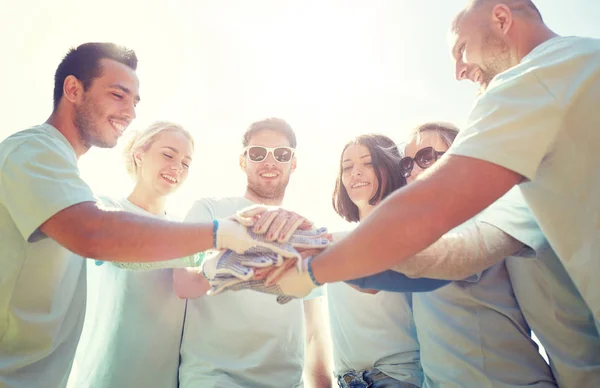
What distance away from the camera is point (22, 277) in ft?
10.2

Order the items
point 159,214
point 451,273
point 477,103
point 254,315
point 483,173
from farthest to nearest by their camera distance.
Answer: point 159,214
point 254,315
point 451,273
point 477,103
point 483,173

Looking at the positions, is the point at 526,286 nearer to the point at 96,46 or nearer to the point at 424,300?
the point at 424,300

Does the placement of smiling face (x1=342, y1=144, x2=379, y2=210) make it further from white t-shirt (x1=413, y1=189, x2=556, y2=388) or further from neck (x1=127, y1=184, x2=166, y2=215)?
neck (x1=127, y1=184, x2=166, y2=215)

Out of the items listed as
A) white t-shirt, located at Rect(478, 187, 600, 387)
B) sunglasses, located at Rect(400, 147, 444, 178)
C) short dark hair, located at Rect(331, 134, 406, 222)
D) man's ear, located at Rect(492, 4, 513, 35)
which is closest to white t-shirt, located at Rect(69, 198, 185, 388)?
short dark hair, located at Rect(331, 134, 406, 222)

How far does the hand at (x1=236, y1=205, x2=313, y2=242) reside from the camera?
3.02m

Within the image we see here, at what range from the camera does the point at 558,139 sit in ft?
8.01

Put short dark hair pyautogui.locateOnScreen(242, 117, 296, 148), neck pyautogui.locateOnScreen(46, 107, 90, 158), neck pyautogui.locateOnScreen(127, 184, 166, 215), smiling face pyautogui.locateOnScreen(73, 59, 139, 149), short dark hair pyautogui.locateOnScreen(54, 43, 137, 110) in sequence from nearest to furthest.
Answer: neck pyautogui.locateOnScreen(46, 107, 90, 158) → smiling face pyautogui.locateOnScreen(73, 59, 139, 149) → short dark hair pyautogui.locateOnScreen(54, 43, 137, 110) → neck pyautogui.locateOnScreen(127, 184, 166, 215) → short dark hair pyautogui.locateOnScreen(242, 117, 296, 148)

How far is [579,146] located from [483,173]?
691mm

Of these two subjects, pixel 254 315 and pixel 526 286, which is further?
pixel 254 315

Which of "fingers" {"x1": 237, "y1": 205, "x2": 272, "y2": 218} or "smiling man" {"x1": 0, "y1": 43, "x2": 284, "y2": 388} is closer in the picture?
"smiling man" {"x1": 0, "y1": 43, "x2": 284, "y2": 388}

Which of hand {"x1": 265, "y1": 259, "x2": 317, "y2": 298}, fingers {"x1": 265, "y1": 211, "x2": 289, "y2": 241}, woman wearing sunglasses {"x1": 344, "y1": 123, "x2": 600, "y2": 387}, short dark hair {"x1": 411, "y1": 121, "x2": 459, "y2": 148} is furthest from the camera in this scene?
short dark hair {"x1": 411, "y1": 121, "x2": 459, "y2": 148}

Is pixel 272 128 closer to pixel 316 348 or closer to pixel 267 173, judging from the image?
pixel 267 173

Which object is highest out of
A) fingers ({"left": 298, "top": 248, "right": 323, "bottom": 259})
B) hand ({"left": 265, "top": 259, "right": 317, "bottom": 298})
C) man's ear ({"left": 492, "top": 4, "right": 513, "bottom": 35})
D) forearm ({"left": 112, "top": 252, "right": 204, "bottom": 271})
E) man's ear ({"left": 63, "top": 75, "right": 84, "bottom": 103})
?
man's ear ({"left": 492, "top": 4, "right": 513, "bottom": 35})

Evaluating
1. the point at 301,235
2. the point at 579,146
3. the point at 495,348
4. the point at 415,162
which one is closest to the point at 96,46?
the point at 301,235
